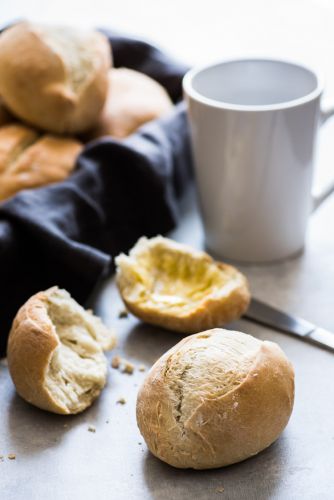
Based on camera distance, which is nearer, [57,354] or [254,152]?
[57,354]

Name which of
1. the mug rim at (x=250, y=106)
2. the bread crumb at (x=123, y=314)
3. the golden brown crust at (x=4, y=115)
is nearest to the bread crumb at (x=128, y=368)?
the bread crumb at (x=123, y=314)

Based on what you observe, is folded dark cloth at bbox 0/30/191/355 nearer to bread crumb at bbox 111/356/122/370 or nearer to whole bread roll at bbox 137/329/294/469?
bread crumb at bbox 111/356/122/370

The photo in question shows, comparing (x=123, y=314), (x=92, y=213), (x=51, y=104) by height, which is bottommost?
(x=123, y=314)

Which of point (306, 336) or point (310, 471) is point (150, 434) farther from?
point (306, 336)

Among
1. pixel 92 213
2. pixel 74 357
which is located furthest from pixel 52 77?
pixel 74 357

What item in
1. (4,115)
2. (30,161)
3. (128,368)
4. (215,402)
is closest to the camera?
(215,402)

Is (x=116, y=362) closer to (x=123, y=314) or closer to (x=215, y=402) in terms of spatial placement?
(x=123, y=314)

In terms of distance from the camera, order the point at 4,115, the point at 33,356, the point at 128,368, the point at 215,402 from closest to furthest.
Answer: the point at 215,402
the point at 33,356
the point at 128,368
the point at 4,115
